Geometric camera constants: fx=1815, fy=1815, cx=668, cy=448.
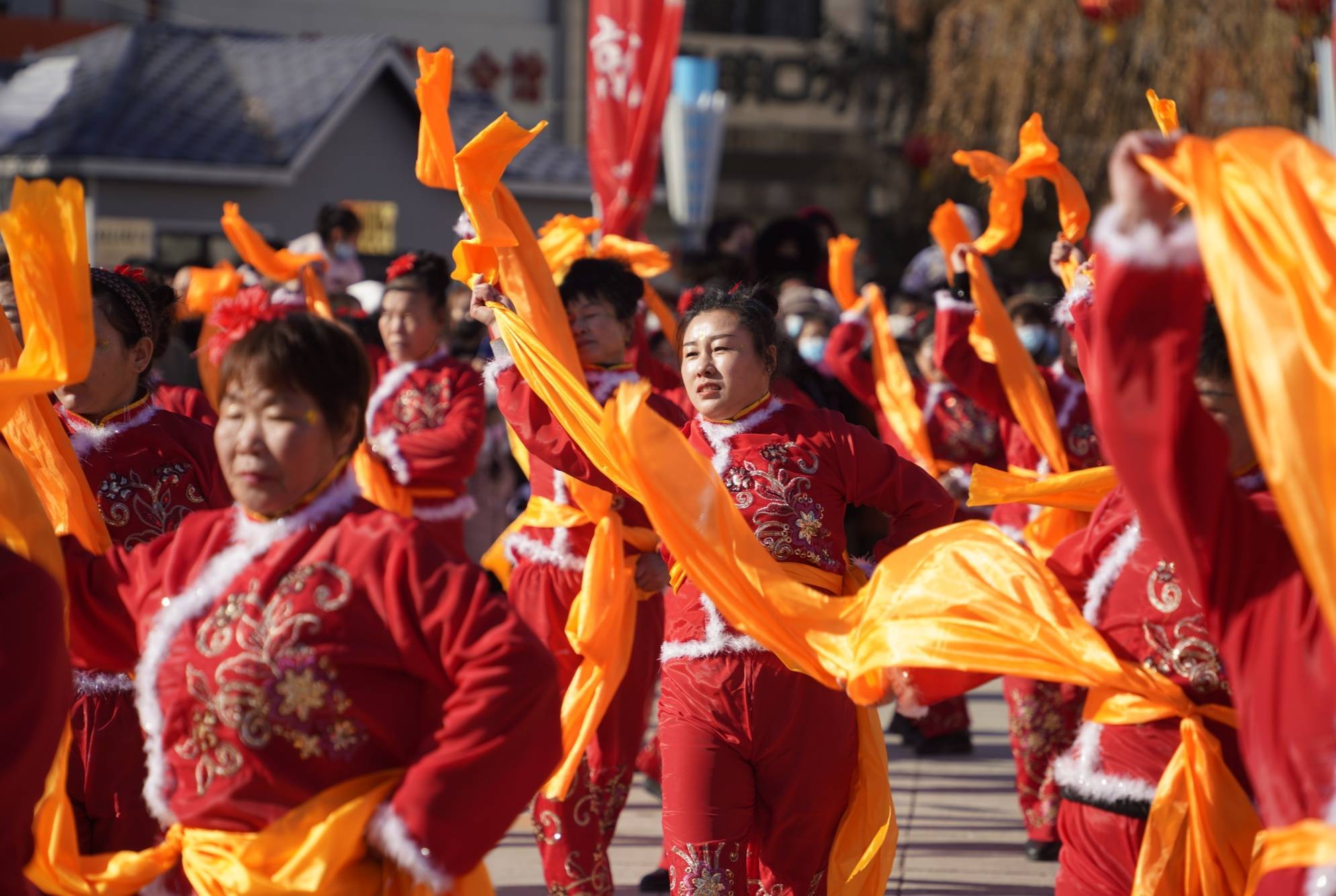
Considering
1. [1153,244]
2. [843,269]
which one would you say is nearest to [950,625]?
[1153,244]

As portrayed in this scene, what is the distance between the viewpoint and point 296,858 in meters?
2.58

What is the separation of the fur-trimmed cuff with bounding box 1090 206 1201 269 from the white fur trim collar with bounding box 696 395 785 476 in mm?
1668

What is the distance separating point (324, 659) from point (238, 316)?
549 mm

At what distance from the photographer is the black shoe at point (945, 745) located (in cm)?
765

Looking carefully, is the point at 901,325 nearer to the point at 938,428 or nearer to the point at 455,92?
the point at 938,428

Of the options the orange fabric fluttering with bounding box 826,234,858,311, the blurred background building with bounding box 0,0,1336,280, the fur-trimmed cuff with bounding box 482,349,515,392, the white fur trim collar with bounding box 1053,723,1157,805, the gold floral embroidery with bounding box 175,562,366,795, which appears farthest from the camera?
the blurred background building with bounding box 0,0,1336,280

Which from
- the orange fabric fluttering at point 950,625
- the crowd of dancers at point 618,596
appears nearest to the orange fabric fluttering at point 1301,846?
the crowd of dancers at point 618,596

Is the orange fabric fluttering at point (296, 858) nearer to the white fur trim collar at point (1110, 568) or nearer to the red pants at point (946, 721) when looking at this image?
the white fur trim collar at point (1110, 568)

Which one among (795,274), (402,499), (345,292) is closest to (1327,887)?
(402,499)

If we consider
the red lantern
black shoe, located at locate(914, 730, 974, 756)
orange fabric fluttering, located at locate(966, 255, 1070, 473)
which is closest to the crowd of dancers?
orange fabric fluttering, located at locate(966, 255, 1070, 473)

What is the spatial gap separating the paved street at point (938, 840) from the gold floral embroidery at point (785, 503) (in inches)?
79.3

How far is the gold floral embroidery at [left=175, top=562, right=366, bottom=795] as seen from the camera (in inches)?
104

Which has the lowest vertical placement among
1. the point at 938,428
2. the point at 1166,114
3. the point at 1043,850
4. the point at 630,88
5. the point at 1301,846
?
the point at 1043,850

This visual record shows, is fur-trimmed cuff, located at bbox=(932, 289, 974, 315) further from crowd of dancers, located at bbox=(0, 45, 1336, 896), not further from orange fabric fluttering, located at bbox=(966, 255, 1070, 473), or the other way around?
crowd of dancers, located at bbox=(0, 45, 1336, 896)
